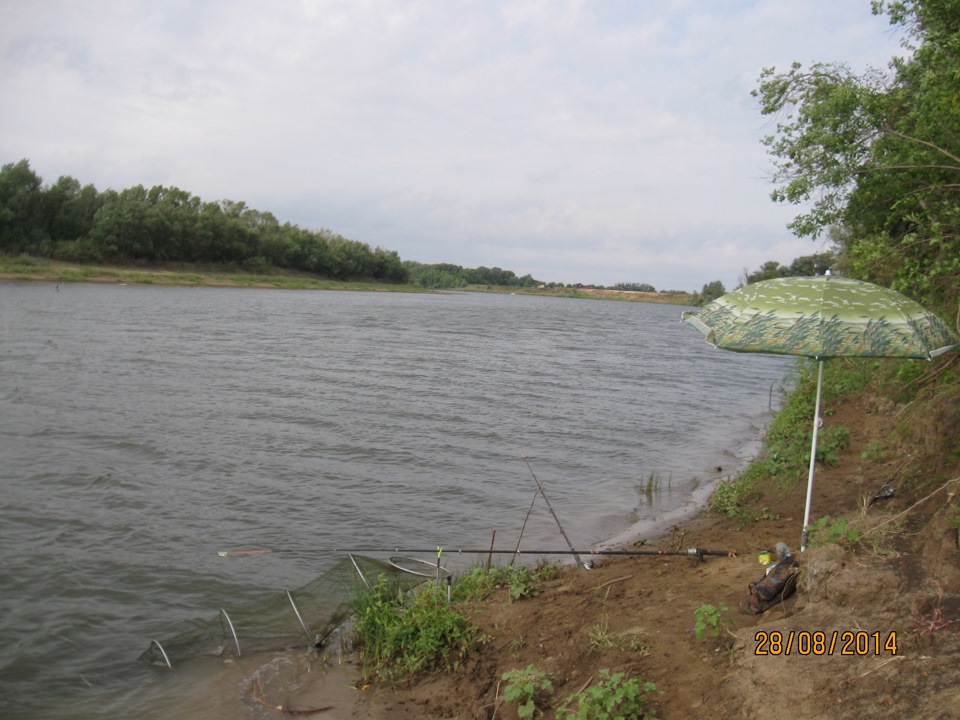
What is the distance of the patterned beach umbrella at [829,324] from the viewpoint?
5.69 m

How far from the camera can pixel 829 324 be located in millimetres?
5793

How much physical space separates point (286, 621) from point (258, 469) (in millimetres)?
Answer: 5789

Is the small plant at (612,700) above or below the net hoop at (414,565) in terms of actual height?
above

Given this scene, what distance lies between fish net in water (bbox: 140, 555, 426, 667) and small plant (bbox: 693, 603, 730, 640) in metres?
3.22

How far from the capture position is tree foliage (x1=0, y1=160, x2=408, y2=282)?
67.6 m

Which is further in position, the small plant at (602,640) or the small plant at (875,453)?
the small plant at (875,453)

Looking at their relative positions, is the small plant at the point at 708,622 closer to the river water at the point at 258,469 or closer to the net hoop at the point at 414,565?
the net hoop at the point at 414,565

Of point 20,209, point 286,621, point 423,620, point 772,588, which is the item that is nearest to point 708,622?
point 772,588

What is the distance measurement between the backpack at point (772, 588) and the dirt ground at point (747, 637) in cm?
7

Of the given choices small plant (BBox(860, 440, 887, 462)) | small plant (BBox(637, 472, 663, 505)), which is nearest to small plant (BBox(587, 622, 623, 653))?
small plant (BBox(860, 440, 887, 462))

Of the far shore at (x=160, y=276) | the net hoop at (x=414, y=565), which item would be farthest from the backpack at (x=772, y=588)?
the far shore at (x=160, y=276)

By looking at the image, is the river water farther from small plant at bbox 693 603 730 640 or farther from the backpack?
the backpack

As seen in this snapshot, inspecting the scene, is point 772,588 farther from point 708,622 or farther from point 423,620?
point 423,620

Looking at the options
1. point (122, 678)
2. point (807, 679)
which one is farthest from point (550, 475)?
point (807, 679)
